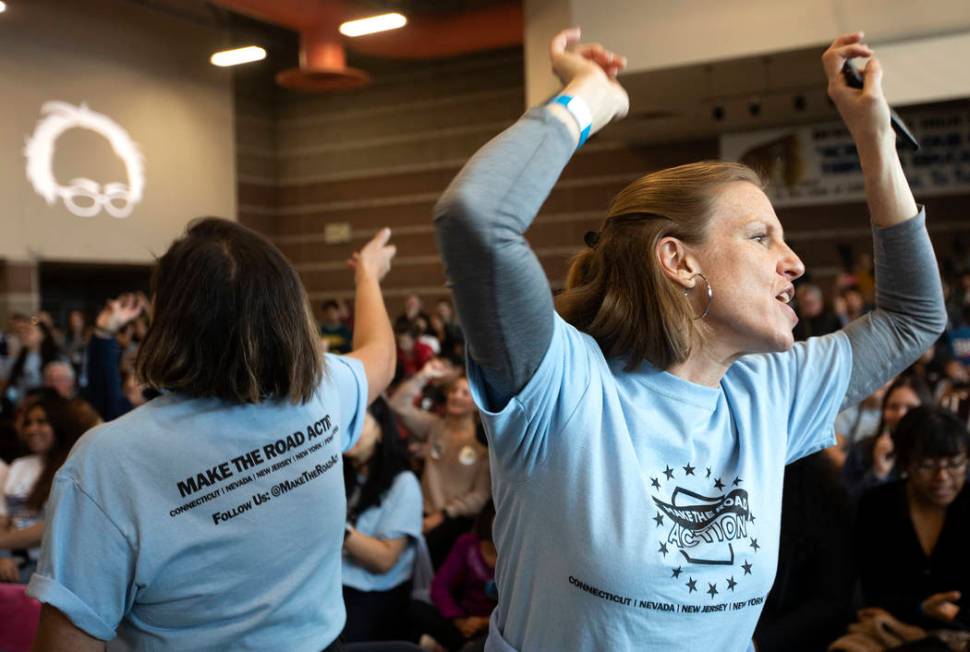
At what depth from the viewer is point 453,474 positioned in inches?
163

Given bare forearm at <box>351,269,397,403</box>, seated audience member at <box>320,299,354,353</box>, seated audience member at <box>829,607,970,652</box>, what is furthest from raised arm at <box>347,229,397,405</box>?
seated audience member at <box>320,299,354,353</box>

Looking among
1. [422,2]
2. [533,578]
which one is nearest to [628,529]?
[533,578]

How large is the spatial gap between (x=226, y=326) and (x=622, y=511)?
2.08 feet

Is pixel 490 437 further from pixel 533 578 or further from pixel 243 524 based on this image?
pixel 243 524

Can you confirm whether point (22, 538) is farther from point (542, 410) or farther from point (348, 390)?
point (542, 410)

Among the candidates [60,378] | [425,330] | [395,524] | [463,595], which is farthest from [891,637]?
[425,330]

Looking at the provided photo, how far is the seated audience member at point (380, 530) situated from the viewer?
2.91 metres

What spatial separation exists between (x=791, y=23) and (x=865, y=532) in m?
4.52

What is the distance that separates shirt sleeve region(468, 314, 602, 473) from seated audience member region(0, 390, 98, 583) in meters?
2.88

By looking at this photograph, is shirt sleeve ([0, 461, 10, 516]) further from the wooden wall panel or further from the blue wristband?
the wooden wall panel

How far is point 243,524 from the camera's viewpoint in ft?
4.31

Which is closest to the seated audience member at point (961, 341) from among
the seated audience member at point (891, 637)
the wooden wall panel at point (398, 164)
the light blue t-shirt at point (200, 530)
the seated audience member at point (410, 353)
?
the wooden wall panel at point (398, 164)

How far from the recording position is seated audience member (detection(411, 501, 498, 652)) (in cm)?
323

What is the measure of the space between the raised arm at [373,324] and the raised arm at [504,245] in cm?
73
